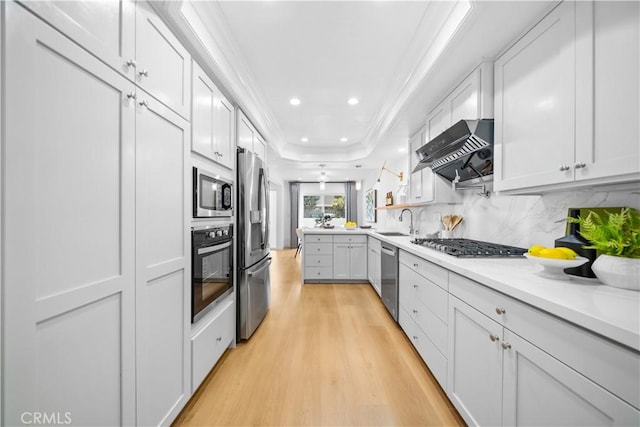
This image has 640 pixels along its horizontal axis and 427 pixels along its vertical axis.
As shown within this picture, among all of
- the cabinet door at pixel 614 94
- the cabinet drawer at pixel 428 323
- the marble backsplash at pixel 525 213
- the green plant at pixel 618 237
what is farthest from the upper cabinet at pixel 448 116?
the cabinet drawer at pixel 428 323

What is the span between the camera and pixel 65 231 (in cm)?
78

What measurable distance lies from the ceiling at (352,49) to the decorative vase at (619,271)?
1.32m

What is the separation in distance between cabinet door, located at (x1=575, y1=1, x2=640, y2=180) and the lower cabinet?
2.60 feet

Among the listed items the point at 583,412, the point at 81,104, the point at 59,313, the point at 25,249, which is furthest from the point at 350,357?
the point at 81,104

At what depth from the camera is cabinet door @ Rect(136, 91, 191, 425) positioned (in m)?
1.08

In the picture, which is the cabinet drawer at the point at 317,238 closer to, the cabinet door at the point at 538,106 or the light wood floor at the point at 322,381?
the light wood floor at the point at 322,381

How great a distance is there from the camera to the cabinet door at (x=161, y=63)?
110 centimetres

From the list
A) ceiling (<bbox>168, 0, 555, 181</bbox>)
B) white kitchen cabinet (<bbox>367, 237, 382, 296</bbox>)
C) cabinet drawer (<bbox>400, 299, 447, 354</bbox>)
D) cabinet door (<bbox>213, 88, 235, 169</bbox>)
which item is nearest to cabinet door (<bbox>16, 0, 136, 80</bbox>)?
ceiling (<bbox>168, 0, 555, 181</bbox>)

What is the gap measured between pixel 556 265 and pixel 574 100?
0.77 metres

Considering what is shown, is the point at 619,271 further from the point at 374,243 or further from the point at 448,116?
the point at 374,243

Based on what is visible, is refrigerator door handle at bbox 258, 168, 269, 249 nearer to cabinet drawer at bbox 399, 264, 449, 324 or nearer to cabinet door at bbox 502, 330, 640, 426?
cabinet drawer at bbox 399, 264, 449, 324

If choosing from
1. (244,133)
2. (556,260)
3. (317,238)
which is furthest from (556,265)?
(317,238)

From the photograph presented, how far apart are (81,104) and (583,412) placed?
1.87 meters

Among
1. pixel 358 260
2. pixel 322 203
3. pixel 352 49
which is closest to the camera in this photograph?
pixel 352 49
